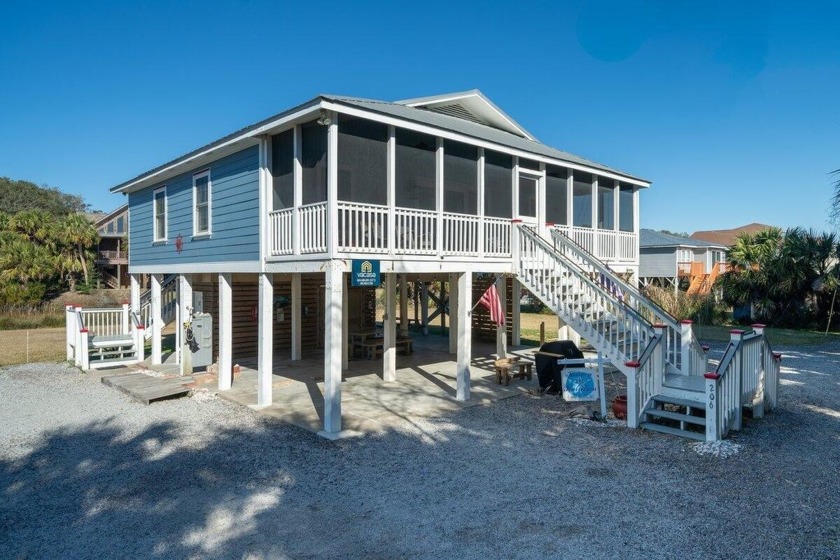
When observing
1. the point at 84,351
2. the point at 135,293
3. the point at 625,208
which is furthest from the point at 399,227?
the point at 135,293

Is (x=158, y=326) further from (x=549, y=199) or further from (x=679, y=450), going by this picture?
(x=679, y=450)

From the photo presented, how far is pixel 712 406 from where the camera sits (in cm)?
734

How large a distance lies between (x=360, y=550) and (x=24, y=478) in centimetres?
473

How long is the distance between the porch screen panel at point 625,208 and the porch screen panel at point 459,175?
19.1 feet

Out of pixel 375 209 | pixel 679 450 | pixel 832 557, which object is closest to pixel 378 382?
pixel 375 209

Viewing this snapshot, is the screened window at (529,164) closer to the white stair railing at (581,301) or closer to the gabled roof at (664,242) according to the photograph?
the white stair railing at (581,301)

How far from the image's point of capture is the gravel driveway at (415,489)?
477 cm

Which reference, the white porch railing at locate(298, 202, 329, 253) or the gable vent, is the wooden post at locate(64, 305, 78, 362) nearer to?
the white porch railing at locate(298, 202, 329, 253)

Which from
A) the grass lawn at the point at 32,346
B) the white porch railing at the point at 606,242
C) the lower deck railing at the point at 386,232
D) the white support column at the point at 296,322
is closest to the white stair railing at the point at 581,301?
the lower deck railing at the point at 386,232

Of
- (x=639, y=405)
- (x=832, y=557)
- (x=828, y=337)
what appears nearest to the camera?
(x=832, y=557)

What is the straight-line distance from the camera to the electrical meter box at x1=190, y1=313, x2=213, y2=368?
39.4 ft

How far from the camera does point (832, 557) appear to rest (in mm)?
4410

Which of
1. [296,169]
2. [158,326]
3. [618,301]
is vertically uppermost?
[296,169]

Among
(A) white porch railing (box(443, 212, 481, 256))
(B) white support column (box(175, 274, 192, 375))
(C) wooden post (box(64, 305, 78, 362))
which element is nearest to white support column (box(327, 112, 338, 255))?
(A) white porch railing (box(443, 212, 481, 256))
